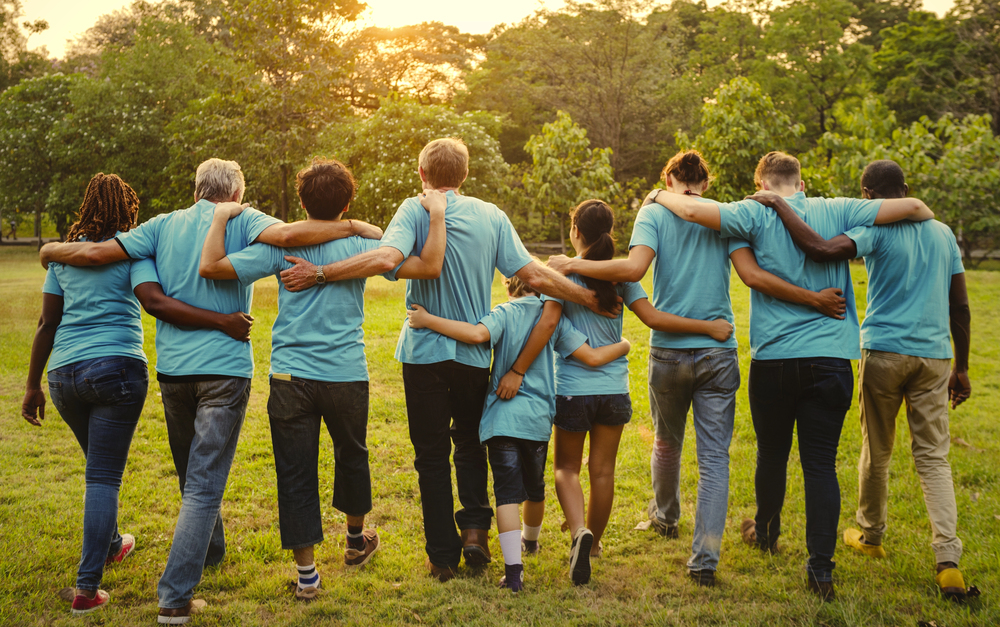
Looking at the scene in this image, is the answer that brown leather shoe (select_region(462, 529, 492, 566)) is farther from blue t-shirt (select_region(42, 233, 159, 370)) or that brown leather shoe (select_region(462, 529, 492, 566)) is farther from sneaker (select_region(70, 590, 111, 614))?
blue t-shirt (select_region(42, 233, 159, 370))

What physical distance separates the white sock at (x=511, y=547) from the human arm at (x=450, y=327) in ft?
3.15

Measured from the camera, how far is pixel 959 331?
378 centimetres

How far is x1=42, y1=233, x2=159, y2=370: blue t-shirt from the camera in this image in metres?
3.35

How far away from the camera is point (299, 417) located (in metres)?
3.32

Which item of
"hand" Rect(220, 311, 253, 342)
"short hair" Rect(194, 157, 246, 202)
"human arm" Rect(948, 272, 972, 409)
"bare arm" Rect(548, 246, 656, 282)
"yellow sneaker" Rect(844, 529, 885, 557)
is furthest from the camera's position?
"yellow sneaker" Rect(844, 529, 885, 557)

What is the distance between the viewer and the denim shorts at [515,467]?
136 inches

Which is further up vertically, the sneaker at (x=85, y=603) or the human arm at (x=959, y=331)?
the human arm at (x=959, y=331)

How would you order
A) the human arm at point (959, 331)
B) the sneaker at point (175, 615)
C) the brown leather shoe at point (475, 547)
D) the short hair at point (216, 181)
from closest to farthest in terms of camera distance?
1. the sneaker at point (175, 615)
2. the short hair at point (216, 181)
3. the brown leather shoe at point (475, 547)
4. the human arm at point (959, 331)

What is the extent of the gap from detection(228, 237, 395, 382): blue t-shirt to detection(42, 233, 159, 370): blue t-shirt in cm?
58

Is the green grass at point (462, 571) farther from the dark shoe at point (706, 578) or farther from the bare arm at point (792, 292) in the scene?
the bare arm at point (792, 292)

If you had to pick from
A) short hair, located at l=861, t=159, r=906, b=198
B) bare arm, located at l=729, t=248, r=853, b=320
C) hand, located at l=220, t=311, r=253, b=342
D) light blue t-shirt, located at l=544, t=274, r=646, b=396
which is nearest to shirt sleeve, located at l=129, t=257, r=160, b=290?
hand, located at l=220, t=311, r=253, b=342

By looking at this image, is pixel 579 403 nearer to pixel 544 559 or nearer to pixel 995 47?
pixel 544 559

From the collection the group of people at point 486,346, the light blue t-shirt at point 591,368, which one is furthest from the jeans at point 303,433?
the light blue t-shirt at point 591,368

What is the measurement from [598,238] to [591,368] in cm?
69
